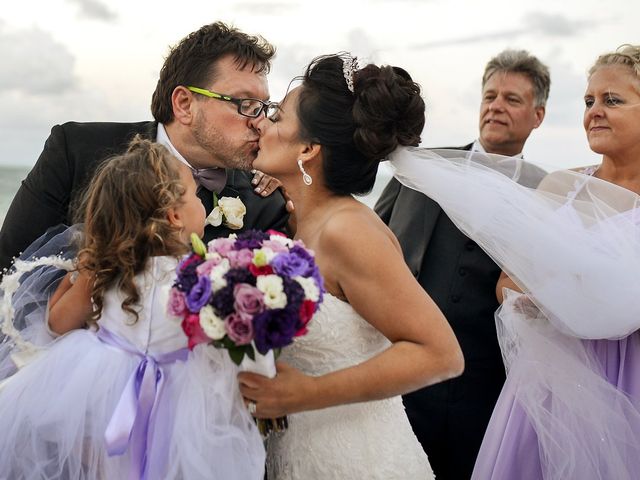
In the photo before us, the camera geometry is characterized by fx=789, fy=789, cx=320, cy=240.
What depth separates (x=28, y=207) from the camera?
379 cm

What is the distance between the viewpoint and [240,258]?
7.81ft

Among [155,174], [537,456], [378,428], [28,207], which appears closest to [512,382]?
[537,456]

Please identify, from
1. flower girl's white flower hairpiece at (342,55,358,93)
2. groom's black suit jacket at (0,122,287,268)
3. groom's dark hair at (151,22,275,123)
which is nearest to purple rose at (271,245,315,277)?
flower girl's white flower hairpiece at (342,55,358,93)

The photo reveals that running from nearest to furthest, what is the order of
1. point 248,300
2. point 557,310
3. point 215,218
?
point 248,300 → point 557,310 → point 215,218

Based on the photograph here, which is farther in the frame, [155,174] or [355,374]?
[155,174]

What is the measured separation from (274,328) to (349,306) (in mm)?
555

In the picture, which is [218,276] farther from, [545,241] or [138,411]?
[545,241]

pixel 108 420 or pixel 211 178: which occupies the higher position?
pixel 211 178

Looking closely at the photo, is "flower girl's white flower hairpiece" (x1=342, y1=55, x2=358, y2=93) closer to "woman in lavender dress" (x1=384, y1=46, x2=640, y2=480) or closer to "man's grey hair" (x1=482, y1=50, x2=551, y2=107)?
"woman in lavender dress" (x1=384, y1=46, x2=640, y2=480)

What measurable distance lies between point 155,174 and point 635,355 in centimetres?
218

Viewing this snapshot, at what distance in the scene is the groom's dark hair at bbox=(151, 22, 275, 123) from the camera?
3992 mm

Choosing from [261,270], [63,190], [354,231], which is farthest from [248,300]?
[63,190]

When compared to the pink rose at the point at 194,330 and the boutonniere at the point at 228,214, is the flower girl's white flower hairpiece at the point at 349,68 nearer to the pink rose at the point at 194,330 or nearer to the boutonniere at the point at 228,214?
the boutonniere at the point at 228,214

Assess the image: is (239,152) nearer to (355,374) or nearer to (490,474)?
(355,374)
